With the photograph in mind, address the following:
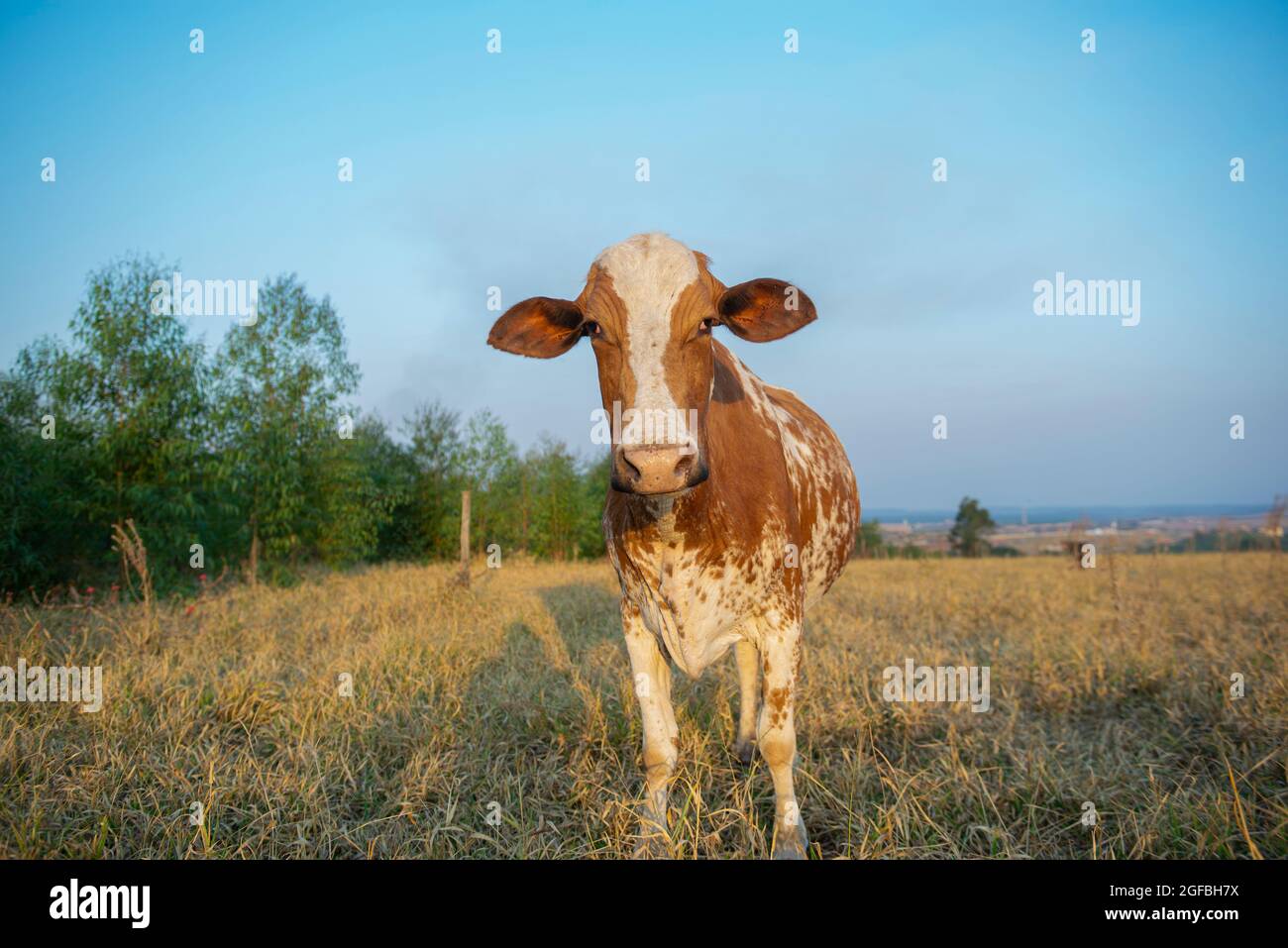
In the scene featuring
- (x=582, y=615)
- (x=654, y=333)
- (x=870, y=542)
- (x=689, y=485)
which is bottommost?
(x=870, y=542)

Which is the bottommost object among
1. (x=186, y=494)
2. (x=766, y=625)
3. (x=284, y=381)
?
(x=766, y=625)

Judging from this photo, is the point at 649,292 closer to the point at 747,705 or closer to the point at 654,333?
the point at 654,333

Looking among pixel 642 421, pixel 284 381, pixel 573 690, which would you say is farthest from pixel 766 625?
pixel 284 381

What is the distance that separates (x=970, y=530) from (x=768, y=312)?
39377 millimetres

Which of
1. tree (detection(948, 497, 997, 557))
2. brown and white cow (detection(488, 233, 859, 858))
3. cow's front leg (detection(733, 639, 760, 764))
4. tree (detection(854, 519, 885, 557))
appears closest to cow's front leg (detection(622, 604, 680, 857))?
brown and white cow (detection(488, 233, 859, 858))

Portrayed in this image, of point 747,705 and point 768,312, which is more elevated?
point 768,312

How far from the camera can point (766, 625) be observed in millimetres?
3545

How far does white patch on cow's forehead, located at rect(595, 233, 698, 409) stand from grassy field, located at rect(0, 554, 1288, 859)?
206 cm

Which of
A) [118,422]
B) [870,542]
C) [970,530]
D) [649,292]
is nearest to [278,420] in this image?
[118,422]

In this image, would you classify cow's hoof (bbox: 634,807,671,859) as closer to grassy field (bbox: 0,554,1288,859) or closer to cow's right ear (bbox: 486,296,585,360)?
grassy field (bbox: 0,554,1288,859)

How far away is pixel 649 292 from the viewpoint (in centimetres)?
282

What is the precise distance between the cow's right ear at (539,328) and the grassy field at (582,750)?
228cm
